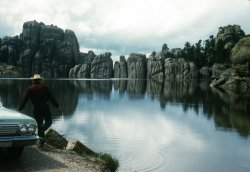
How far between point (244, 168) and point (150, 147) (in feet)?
22.7

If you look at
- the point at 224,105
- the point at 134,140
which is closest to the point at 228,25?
the point at 224,105

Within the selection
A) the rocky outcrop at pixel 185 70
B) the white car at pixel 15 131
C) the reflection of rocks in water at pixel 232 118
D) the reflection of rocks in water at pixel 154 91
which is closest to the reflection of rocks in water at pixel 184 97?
the reflection of rocks in water at pixel 154 91

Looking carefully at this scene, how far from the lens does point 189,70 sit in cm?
19138

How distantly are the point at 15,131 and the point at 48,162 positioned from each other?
5.50 feet

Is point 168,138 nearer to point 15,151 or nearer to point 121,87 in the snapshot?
point 15,151

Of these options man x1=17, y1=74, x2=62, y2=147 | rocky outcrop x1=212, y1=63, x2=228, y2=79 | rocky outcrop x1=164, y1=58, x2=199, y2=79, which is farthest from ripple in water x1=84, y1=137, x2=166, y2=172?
rocky outcrop x1=164, y1=58, x2=199, y2=79

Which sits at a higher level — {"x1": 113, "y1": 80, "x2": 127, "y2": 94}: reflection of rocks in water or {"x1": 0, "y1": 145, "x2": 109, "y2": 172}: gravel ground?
{"x1": 0, "y1": 145, "x2": 109, "y2": 172}: gravel ground

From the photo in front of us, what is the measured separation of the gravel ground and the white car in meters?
0.51

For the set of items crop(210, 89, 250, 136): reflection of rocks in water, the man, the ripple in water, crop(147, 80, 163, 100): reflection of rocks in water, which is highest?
the man

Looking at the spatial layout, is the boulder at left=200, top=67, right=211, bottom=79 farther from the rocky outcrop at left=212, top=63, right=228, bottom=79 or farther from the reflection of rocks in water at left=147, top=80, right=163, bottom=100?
the reflection of rocks in water at left=147, top=80, right=163, bottom=100

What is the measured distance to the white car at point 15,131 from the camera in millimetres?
12742

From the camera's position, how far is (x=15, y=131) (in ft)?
42.7

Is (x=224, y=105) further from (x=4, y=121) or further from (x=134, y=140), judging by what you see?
(x=4, y=121)

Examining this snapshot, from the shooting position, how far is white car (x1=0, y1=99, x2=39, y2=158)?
1274 centimetres
